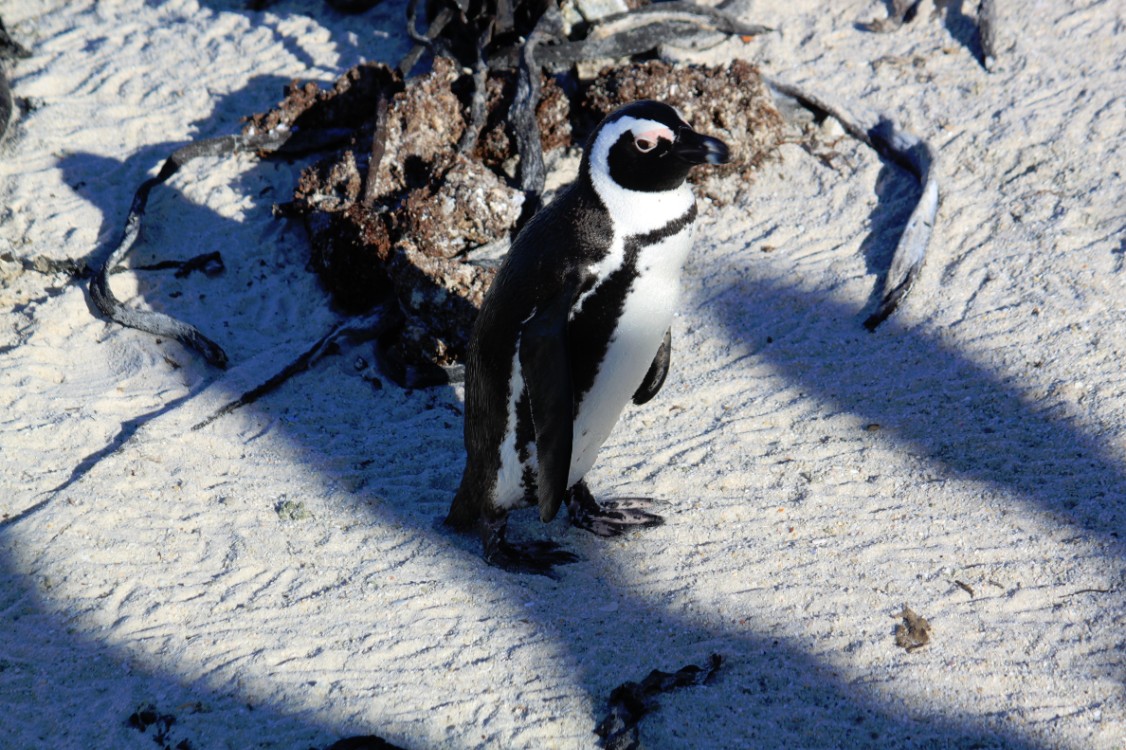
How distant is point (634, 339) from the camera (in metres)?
3.07

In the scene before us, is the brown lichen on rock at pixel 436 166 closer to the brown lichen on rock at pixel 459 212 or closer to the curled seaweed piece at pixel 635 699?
the brown lichen on rock at pixel 459 212

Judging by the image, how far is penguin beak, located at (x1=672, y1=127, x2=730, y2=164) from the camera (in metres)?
2.79

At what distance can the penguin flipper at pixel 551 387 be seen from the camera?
2.88 metres

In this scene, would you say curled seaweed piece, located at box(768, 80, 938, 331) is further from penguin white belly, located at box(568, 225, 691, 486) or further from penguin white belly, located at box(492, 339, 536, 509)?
penguin white belly, located at box(492, 339, 536, 509)

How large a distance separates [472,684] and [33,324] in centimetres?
313

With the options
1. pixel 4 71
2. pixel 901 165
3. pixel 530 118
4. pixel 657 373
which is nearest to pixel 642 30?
pixel 530 118

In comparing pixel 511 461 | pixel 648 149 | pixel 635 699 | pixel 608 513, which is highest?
pixel 648 149

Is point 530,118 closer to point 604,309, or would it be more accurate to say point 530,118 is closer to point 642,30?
point 642,30

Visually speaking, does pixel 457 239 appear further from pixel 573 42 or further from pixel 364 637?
pixel 364 637

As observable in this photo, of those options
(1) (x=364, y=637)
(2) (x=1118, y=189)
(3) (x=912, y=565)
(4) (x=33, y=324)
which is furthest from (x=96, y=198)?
(2) (x=1118, y=189)

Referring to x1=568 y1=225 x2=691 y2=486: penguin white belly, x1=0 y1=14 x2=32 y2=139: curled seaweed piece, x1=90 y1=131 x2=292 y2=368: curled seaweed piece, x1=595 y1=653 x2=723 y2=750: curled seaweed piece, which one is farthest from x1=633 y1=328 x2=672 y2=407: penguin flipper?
x1=0 y1=14 x2=32 y2=139: curled seaweed piece

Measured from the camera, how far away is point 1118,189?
14.4 feet

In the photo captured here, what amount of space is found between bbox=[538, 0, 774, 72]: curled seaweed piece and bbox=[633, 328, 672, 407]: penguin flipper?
2.57 meters

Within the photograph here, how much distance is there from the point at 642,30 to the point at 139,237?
9.73ft
